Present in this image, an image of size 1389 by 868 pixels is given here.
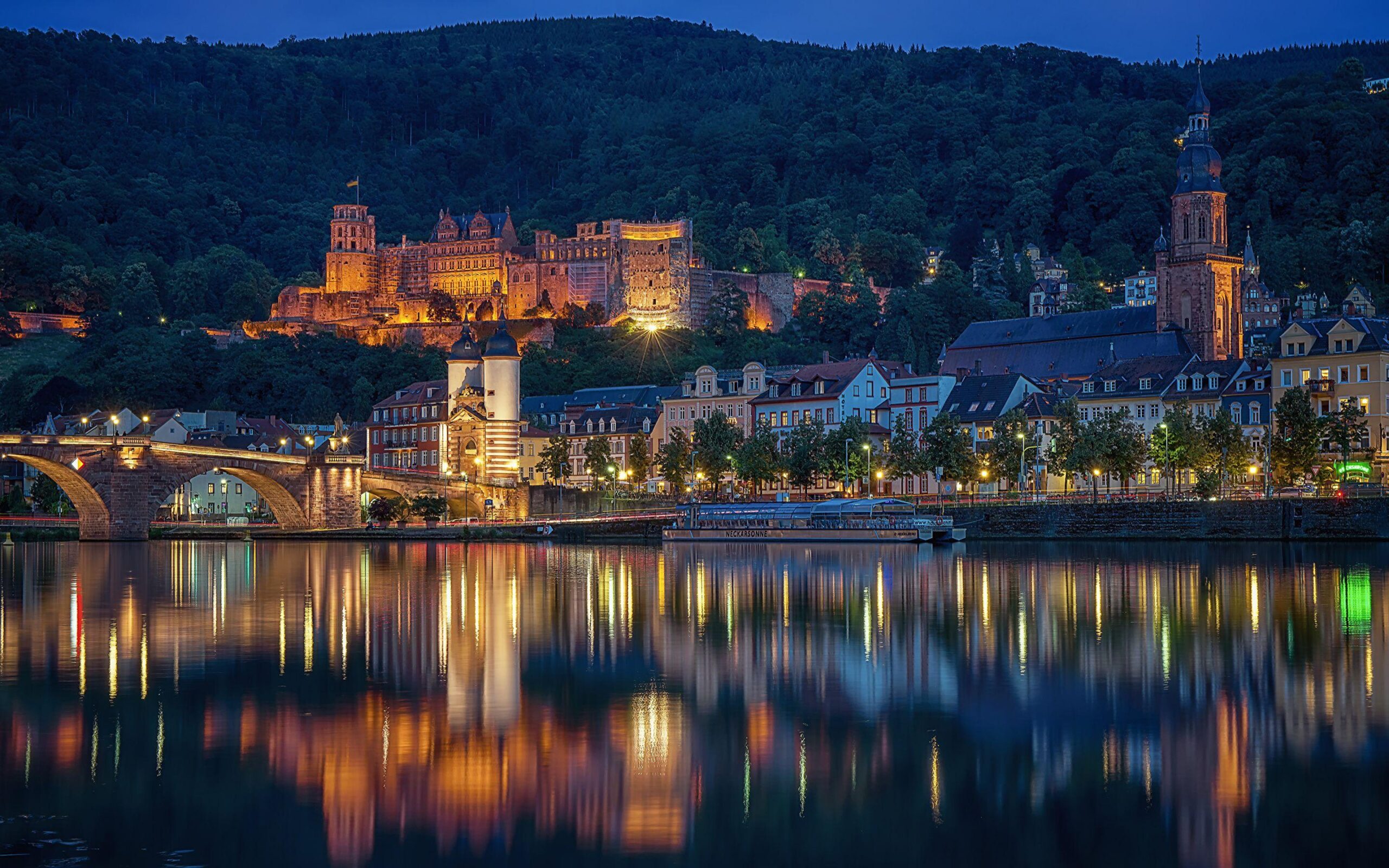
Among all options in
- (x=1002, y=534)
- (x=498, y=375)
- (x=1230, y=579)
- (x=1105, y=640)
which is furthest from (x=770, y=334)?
(x=1105, y=640)

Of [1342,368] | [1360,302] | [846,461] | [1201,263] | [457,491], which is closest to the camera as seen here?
[1342,368]

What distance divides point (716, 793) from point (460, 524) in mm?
64425

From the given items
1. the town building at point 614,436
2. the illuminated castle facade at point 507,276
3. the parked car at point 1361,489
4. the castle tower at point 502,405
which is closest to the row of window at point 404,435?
the town building at point 614,436

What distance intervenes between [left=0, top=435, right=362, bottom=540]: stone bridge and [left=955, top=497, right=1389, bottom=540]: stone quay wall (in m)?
29.9

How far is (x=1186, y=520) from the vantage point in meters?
62.8

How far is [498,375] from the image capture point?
298ft

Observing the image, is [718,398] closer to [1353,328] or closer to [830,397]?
[830,397]

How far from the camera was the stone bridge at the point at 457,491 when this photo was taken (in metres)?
85.2

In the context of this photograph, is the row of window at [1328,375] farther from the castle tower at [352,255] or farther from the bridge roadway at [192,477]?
the castle tower at [352,255]

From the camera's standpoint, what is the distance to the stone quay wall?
2324 inches

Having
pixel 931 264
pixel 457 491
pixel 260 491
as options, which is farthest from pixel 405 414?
pixel 931 264

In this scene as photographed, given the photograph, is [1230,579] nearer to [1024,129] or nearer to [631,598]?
[631,598]

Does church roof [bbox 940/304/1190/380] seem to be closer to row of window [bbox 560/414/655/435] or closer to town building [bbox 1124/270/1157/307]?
row of window [bbox 560/414/655/435]

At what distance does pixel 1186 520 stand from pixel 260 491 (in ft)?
147
